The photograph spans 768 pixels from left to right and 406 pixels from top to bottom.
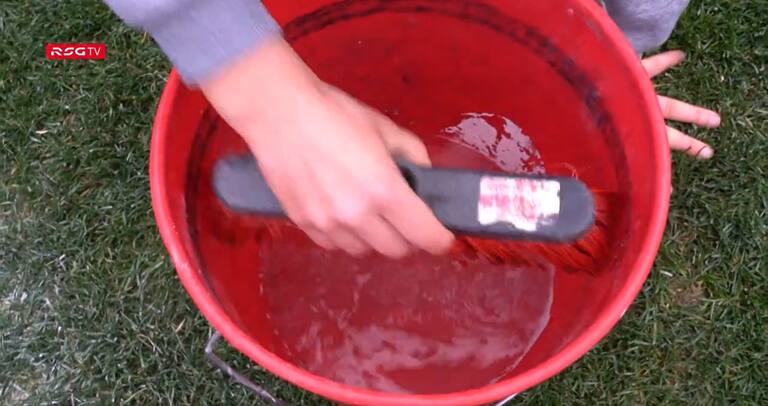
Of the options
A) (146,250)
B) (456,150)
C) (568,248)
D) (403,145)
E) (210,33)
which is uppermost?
(210,33)

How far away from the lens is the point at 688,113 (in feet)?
3.60

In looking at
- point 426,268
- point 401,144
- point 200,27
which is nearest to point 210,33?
point 200,27

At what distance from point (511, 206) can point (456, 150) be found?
410 millimetres

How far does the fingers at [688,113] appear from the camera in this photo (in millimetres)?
1088

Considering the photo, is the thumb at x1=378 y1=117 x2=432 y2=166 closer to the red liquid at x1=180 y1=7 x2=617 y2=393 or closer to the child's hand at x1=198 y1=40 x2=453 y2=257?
the child's hand at x1=198 y1=40 x2=453 y2=257

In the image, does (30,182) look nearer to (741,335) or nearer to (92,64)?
(92,64)

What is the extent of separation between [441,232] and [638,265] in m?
0.16

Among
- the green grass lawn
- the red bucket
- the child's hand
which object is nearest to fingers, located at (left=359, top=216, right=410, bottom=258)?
the child's hand

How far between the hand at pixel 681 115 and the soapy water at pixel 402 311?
26cm

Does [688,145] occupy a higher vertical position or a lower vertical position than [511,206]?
lower

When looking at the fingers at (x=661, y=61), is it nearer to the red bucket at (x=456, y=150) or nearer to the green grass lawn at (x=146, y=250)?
the green grass lawn at (x=146, y=250)

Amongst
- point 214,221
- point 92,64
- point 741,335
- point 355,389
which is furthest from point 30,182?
point 741,335

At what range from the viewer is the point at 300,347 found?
89 cm
